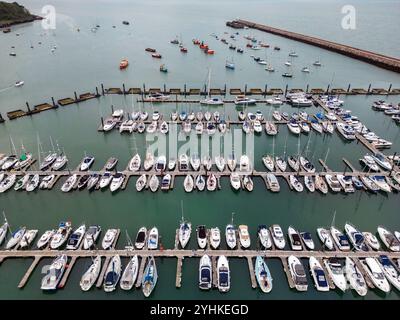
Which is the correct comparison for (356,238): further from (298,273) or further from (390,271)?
(298,273)

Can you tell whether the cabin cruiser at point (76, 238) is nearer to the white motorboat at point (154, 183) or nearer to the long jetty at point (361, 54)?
the white motorboat at point (154, 183)

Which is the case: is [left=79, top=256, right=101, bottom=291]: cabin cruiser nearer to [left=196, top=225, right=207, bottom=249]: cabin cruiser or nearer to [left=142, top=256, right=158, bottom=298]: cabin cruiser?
[left=142, top=256, right=158, bottom=298]: cabin cruiser

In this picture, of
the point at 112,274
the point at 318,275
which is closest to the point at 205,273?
the point at 112,274

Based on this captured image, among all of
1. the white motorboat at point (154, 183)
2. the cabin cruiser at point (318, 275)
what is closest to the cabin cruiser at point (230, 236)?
the cabin cruiser at point (318, 275)

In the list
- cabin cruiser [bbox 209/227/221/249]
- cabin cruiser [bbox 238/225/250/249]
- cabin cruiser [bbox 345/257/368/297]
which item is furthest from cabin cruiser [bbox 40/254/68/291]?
cabin cruiser [bbox 345/257/368/297]

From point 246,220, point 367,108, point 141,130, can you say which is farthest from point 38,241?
point 367,108

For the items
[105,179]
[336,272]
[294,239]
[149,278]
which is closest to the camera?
[149,278]

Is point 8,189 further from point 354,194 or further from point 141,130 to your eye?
point 354,194
